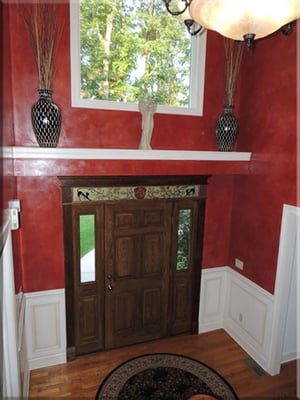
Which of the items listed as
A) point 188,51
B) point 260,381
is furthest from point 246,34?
point 260,381

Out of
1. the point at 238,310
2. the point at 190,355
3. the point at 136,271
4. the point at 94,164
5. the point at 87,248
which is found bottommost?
the point at 190,355

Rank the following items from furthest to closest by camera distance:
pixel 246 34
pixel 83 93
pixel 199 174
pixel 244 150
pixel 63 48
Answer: pixel 244 150
pixel 199 174
pixel 83 93
pixel 63 48
pixel 246 34

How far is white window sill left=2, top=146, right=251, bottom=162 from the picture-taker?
2604 millimetres

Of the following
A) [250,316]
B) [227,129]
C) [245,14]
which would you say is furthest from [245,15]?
[250,316]

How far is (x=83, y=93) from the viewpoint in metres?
3.14

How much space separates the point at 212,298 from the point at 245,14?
3506mm

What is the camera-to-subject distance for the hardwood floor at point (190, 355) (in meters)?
3.00

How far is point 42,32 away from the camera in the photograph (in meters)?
2.69

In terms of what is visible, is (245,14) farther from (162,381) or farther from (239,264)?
(162,381)

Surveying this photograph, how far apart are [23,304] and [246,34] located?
3.11m

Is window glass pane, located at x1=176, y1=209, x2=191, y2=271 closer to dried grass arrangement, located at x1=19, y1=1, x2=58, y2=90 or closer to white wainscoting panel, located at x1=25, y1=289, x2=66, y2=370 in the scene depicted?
white wainscoting panel, located at x1=25, y1=289, x2=66, y2=370

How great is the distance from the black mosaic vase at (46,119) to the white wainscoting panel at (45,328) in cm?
170

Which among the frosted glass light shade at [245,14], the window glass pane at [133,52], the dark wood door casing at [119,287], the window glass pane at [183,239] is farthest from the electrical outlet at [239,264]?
the frosted glass light shade at [245,14]

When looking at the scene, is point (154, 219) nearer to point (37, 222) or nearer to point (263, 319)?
point (37, 222)
